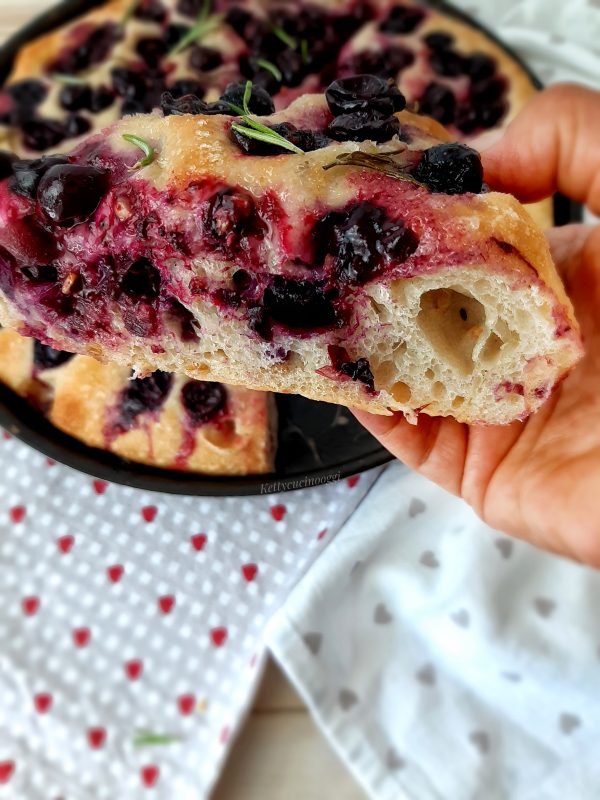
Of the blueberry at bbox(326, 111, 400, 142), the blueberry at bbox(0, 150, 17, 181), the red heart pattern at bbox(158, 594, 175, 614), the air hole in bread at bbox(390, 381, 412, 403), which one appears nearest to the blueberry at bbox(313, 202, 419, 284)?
the blueberry at bbox(326, 111, 400, 142)

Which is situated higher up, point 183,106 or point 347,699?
point 183,106

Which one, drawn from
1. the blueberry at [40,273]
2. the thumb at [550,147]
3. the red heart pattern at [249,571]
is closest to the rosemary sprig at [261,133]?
the blueberry at [40,273]

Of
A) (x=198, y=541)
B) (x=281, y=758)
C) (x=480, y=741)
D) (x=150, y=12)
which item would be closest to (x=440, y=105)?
(x=150, y=12)

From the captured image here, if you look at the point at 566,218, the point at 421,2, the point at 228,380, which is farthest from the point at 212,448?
the point at 421,2

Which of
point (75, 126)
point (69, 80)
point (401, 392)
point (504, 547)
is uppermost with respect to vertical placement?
point (69, 80)

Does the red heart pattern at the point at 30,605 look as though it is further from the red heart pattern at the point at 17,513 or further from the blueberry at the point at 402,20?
the blueberry at the point at 402,20

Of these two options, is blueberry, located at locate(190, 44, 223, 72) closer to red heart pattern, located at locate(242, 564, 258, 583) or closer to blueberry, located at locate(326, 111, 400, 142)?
blueberry, located at locate(326, 111, 400, 142)

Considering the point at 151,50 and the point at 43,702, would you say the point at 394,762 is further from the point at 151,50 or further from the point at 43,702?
the point at 151,50

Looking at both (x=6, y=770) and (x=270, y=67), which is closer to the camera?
(x=6, y=770)
